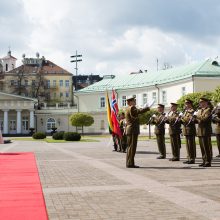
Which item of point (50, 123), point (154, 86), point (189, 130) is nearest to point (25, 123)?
point (50, 123)

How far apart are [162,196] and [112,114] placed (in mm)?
12540

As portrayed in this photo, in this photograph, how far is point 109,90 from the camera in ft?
234

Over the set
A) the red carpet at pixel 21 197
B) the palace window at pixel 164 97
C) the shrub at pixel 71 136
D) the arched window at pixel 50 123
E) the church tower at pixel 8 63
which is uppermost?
the church tower at pixel 8 63

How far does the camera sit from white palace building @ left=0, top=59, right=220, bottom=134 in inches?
2154

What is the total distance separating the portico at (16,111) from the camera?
75.0m

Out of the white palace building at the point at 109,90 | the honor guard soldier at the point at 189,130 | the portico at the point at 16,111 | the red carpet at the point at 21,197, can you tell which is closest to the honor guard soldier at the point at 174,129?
the honor guard soldier at the point at 189,130

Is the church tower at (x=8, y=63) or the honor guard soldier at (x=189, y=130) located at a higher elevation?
the church tower at (x=8, y=63)

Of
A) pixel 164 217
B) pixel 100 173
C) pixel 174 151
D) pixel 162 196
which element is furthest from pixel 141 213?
pixel 174 151

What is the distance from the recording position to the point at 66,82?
9925 centimetres

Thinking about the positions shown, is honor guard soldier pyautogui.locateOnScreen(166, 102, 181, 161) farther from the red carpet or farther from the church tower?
the church tower

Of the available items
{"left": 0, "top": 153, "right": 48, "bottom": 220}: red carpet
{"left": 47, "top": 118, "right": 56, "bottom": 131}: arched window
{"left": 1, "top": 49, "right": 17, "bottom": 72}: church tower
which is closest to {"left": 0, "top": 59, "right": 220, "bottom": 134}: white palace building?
{"left": 47, "top": 118, "right": 56, "bottom": 131}: arched window

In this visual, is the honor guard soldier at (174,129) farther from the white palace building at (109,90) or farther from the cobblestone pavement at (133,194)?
the white palace building at (109,90)

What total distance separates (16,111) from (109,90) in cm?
1829

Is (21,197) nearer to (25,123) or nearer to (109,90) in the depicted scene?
(109,90)
